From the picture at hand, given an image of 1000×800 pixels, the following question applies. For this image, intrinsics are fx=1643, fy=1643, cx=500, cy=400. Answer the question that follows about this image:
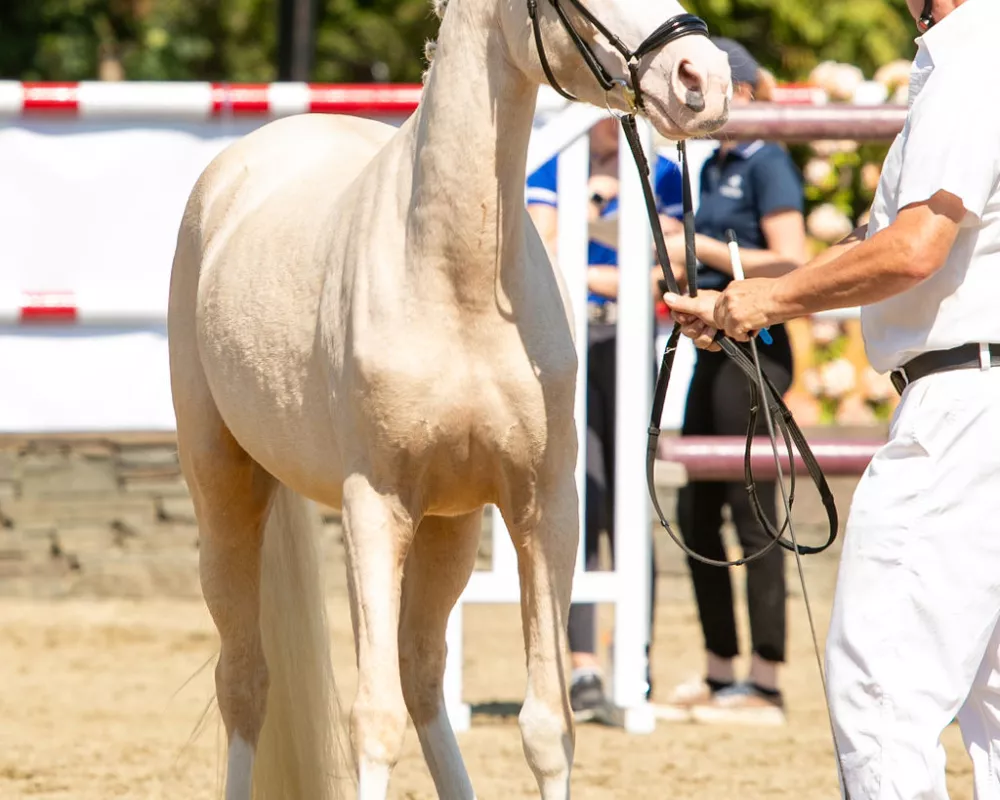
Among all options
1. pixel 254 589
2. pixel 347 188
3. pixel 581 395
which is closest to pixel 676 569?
pixel 581 395

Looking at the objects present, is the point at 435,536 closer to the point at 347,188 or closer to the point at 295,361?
the point at 295,361

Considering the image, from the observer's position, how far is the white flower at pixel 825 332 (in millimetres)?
8698

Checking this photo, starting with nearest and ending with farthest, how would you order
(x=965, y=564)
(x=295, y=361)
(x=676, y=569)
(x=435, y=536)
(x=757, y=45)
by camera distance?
1. (x=965, y=564)
2. (x=295, y=361)
3. (x=435, y=536)
4. (x=676, y=569)
5. (x=757, y=45)

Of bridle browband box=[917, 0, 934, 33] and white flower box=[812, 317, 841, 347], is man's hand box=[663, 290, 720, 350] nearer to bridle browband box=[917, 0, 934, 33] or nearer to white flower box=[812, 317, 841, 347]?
bridle browband box=[917, 0, 934, 33]

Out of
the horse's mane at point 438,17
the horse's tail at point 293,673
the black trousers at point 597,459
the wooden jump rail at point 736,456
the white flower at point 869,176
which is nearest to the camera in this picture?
the horse's mane at point 438,17

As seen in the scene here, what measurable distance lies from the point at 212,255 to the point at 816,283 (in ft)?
5.18

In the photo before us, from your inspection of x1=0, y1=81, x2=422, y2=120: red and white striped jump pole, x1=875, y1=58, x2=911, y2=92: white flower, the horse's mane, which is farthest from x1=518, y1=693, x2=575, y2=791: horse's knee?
x1=875, y1=58, x2=911, y2=92: white flower

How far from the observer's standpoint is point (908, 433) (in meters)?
2.84

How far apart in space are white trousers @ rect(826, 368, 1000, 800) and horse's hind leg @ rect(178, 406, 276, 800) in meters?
1.61

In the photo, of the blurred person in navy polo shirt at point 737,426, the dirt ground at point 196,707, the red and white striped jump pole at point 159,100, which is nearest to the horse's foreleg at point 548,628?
the dirt ground at point 196,707

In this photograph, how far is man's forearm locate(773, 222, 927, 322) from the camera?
2744mm

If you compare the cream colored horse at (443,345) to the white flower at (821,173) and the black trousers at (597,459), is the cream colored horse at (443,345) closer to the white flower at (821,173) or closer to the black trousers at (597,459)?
the black trousers at (597,459)

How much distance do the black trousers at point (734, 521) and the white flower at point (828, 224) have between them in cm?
300

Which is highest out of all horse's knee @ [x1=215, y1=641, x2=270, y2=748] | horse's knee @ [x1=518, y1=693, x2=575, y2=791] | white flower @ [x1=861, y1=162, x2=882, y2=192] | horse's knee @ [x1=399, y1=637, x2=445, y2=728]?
white flower @ [x1=861, y1=162, x2=882, y2=192]
